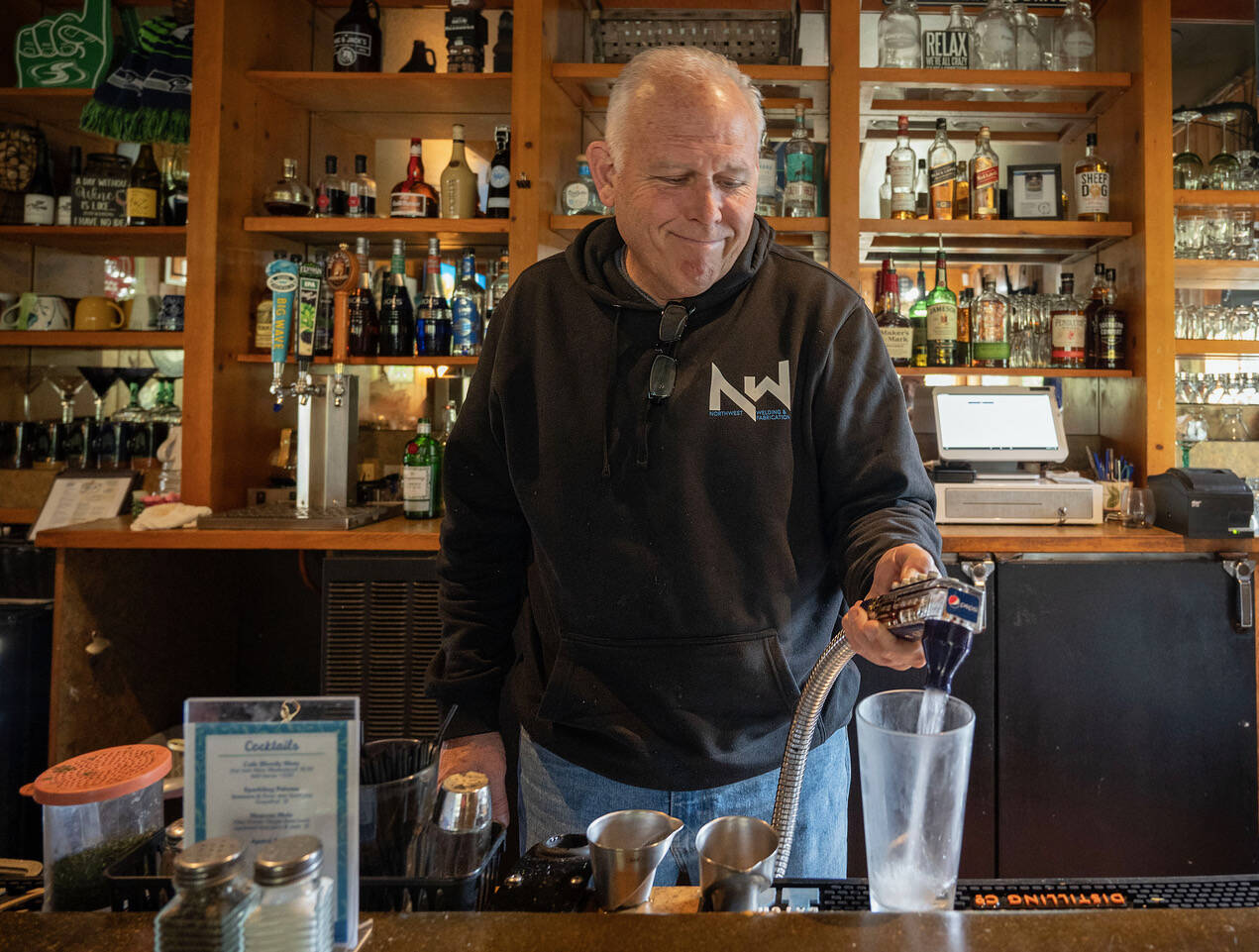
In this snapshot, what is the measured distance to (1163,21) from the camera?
2326 millimetres

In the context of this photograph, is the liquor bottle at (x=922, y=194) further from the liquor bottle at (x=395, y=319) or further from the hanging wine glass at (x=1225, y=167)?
the liquor bottle at (x=395, y=319)

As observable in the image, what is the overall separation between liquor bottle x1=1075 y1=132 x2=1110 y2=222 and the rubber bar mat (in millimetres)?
2145

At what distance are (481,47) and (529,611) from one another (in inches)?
78.1

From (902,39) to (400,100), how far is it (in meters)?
1.45

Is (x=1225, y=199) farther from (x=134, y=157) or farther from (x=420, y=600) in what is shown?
(x=134, y=157)

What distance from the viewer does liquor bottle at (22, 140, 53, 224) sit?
2.72 metres

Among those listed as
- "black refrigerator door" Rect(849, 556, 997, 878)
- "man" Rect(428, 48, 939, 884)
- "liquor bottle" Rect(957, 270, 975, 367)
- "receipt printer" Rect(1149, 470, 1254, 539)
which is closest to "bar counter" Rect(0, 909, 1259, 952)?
"man" Rect(428, 48, 939, 884)

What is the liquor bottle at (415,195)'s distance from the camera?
247 cm

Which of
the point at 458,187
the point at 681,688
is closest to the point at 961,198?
the point at 458,187

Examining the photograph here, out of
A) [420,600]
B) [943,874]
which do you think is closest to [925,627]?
[943,874]

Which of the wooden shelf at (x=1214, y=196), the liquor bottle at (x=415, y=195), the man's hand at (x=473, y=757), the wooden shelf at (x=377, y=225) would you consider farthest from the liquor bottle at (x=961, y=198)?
the man's hand at (x=473, y=757)

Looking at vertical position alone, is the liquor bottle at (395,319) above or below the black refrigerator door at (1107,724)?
above

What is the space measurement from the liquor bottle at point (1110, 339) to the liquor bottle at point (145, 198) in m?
2.75

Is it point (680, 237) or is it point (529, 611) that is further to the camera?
point (529, 611)
